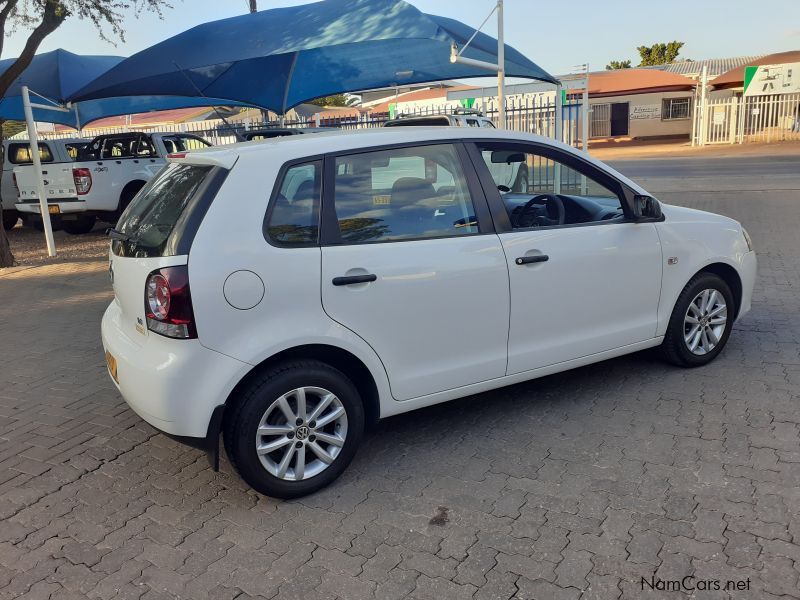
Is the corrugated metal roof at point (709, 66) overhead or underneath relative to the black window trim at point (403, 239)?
overhead

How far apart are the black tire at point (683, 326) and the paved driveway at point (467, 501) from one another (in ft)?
0.35

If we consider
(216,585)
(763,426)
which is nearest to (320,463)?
(216,585)

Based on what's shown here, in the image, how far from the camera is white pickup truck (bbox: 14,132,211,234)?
1232 cm

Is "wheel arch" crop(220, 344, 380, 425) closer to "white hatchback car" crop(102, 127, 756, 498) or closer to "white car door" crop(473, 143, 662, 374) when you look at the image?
"white hatchback car" crop(102, 127, 756, 498)

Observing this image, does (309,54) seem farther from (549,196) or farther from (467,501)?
(467,501)

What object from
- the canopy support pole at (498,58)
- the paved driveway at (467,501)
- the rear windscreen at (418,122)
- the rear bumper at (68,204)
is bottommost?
the paved driveway at (467,501)

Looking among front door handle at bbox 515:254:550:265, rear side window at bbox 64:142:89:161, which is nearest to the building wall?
rear side window at bbox 64:142:89:161

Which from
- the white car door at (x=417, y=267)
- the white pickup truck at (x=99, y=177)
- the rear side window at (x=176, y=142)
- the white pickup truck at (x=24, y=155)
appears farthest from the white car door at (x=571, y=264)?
the white pickup truck at (x=24, y=155)

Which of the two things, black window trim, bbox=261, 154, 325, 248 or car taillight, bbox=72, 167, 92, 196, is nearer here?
black window trim, bbox=261, 154, 325, 248

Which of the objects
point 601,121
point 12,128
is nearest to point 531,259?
point 601,121

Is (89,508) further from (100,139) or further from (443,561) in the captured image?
(100,139)

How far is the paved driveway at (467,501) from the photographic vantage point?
2711 millimetres

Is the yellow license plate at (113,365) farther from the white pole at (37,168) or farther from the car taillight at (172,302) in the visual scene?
the white pole at (37,168)

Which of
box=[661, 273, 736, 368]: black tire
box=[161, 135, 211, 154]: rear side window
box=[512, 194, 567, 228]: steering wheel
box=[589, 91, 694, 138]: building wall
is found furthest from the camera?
box=[589, 91, 694, 138]: building wall
